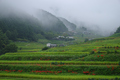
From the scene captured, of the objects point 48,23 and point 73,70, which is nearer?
point 73,70

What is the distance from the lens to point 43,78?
22234 mm

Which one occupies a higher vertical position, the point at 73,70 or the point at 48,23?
the point at 48,23

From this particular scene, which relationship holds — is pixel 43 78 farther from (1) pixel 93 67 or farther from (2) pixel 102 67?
(2) pixel 102 67

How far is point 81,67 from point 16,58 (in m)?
20.7

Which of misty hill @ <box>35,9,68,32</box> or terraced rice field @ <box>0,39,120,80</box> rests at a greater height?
misty hill @ <box>35,9,68,32</box>

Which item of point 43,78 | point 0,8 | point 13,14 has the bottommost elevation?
point 43,78

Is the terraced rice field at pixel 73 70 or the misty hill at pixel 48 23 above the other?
the misty hill at pixel 48 23

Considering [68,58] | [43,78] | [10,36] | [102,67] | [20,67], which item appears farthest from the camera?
[10,36]

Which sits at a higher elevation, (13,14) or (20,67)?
(13,14)

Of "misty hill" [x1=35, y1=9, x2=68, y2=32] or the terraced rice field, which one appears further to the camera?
"misty hill" [x1=35, y1=9, x2=68, y2=32]

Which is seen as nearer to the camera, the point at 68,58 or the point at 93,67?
the point at 93,67

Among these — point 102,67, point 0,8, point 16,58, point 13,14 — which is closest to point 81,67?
point 102,67

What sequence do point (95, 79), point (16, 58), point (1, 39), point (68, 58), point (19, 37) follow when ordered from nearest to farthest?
Result: point (95, 79), point (68, 58), point (16, 58), point (1, 39), point (19, 37)

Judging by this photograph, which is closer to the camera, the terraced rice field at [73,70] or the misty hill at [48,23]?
the terraced rice field at [73,70]
